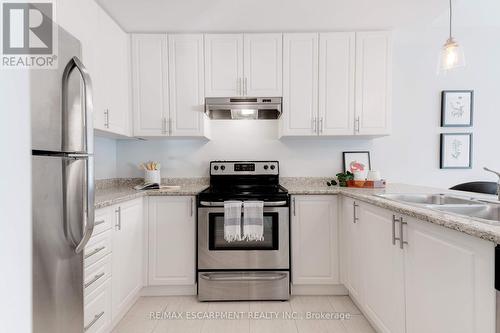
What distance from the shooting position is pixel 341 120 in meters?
2.53

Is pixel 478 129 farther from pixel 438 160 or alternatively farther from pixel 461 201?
pixel 461 201

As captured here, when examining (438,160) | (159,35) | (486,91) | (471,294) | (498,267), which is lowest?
(471,294)

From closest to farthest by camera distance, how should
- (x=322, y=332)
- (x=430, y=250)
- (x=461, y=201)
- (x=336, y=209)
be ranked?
(x=430, y=250)
(x=461, y=201)
(x=322, y=332)
(x=336, y=209)

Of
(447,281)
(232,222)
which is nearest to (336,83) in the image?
(232,222)

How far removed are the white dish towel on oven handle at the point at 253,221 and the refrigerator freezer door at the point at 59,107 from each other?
4.14 feet

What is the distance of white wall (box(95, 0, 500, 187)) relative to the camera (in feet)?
9.31

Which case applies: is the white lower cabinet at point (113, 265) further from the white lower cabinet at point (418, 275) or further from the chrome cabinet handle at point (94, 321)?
the white lower cabinet at point (418, 275)

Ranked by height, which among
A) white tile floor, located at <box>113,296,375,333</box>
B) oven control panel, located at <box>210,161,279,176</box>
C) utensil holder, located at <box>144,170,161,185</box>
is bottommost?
white tile floor, located at <box>113,296,375,333</box>

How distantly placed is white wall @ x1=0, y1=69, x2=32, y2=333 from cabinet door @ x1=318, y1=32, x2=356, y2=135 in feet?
7.35

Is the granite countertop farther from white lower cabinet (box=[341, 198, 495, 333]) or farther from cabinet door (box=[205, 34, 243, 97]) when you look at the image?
white lower cabinet (box=[341, 198, 495, 333])

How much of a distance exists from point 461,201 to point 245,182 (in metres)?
1.82

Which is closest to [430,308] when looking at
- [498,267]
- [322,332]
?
[498,267]

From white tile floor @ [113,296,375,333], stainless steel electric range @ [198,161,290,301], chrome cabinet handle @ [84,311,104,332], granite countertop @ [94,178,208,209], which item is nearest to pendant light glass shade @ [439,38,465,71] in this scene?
stainless steel electric range @ [198,161,290,301]

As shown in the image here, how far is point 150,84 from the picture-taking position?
99.0 inches
